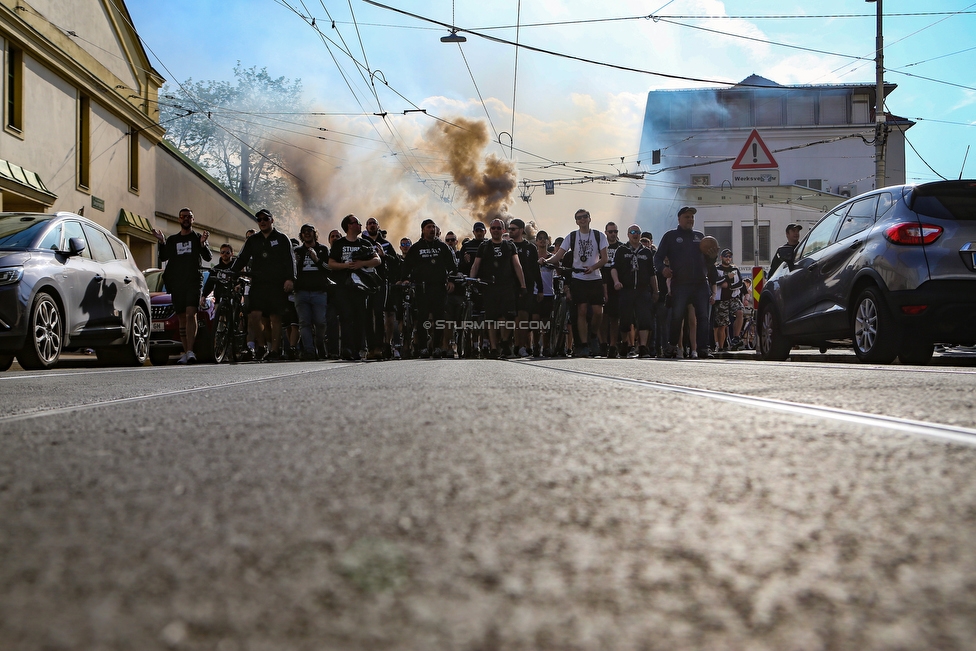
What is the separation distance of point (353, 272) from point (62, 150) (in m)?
13.0

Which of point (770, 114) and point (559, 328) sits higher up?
point (770, 114)

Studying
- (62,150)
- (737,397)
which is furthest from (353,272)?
(62,150)

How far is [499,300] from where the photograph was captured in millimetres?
13531

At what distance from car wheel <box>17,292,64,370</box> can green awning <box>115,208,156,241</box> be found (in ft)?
58.4

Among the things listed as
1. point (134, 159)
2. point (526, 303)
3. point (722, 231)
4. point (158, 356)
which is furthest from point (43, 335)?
point (722, 231)

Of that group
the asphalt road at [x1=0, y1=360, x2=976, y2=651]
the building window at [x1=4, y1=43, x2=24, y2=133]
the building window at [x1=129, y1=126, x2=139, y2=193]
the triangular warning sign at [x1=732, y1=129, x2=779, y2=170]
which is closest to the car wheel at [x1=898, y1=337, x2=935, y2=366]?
the asphalt road at [x1=0, y1=360, x2=976, y2=651]

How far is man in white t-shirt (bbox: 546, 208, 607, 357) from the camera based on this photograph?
13.7 metres

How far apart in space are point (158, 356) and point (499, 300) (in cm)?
510

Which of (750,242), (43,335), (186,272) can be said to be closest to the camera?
(43,335)

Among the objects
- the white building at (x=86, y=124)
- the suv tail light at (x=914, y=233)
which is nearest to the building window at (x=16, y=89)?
the white building at (x=86, y=124)

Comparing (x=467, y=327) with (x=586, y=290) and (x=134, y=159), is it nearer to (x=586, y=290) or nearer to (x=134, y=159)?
(x=586, y=290)

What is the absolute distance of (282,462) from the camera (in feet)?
7.93

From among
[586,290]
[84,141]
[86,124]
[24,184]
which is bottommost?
[586,290]

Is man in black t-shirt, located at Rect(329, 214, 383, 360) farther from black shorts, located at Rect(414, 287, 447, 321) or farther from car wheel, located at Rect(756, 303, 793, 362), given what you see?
car wheel, located at Rect(756, 303, 793, 362)
